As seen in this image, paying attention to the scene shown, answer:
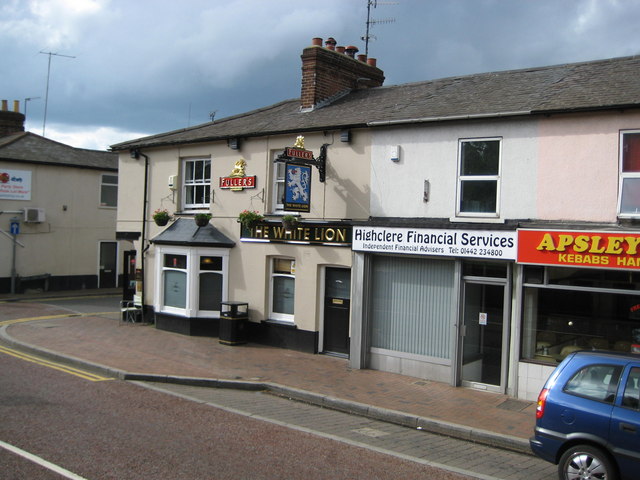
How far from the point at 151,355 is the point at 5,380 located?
346 centimetres

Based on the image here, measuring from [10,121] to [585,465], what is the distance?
29.8 metres

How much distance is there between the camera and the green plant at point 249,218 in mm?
15039

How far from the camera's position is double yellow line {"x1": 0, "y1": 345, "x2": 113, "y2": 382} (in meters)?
11.8

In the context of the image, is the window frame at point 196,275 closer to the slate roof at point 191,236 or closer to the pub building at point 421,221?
the pub building at point 421,221

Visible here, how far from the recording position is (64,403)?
31.4ft

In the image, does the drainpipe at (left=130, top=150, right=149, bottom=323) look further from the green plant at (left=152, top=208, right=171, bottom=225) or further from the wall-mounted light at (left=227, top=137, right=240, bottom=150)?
the wall-mounted light at (left=227, top=137, right=240, bottom=150)

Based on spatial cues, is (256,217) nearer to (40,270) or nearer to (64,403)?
(64,403)

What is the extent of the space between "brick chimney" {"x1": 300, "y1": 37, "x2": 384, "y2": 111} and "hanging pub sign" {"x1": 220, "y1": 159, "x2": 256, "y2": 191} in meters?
2.47

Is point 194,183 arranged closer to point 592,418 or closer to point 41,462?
point 41,462

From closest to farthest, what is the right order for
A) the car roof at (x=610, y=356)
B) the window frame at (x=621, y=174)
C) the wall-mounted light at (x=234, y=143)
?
the car roof at (x=610, y=356), the window frame at (x=621, y=174), the wall-mounted light at (x=234, y=143)

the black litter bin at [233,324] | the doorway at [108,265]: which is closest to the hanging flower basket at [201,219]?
the black litter bin at [233,324]

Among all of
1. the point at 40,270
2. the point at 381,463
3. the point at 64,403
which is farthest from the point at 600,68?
the point at 40,270

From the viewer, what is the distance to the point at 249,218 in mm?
15047

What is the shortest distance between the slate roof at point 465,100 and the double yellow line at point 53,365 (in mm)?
7016
